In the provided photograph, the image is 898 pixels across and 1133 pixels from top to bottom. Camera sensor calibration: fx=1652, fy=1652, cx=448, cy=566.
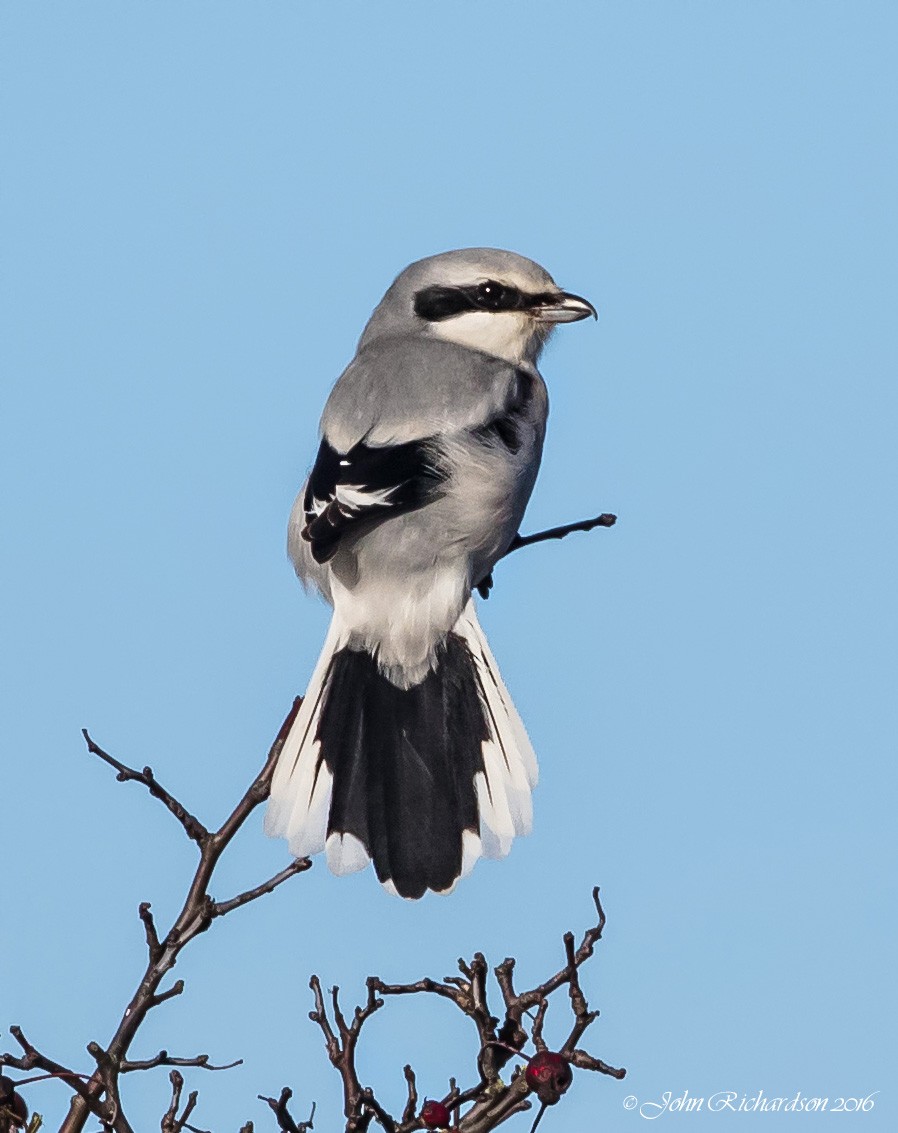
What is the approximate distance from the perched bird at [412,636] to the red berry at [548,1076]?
4.47ft

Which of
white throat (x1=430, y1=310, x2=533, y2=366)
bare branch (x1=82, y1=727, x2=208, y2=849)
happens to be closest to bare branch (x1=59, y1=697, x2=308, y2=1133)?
bare branch (x1=82, y1=727, x2=208, y2=849)

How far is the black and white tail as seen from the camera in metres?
3.72

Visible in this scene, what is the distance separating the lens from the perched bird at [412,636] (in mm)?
3715

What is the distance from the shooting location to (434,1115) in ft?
7.86

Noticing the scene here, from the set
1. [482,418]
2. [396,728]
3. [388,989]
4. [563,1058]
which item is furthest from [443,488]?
[563,1058]

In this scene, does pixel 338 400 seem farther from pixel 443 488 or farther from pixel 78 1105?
pixel 78 1105

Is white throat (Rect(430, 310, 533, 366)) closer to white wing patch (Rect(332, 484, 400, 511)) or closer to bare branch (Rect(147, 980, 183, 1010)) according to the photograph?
white wing patch (Rect(332, 484, 400, 511))

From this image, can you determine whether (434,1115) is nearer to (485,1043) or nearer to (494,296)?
(485,1043)

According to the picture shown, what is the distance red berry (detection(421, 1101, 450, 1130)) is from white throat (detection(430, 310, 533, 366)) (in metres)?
2.35

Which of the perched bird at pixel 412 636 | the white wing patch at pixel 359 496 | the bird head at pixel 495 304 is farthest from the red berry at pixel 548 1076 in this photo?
the bird head at pixel 495 304

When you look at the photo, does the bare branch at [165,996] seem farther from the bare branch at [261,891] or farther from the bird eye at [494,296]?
the bird eye at [494,296]

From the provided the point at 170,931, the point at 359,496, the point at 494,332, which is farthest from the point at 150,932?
the point at 494,332

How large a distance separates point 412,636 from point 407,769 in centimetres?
31

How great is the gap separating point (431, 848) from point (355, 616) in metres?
0.59
